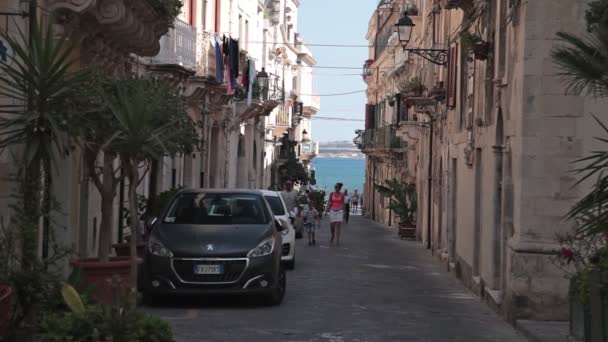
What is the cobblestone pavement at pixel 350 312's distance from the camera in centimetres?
1463

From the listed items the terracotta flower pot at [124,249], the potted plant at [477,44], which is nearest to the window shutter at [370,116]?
the potted plant at [477,44]

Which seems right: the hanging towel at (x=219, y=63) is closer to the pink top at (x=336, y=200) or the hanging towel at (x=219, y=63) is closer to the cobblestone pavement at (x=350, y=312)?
the pink top at (x=336, y=200)

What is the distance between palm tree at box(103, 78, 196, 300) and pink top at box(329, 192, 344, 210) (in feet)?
59.1

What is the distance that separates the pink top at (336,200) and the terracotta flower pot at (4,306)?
2255 centimetres

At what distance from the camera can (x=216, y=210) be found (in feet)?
60.7

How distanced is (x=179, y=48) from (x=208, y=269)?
13809 mm

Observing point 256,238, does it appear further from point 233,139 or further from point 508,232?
point 233,139

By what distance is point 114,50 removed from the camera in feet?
72.6

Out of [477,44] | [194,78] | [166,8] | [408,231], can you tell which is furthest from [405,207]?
[477,44]

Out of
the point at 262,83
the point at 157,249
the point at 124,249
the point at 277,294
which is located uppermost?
the point at 262,83

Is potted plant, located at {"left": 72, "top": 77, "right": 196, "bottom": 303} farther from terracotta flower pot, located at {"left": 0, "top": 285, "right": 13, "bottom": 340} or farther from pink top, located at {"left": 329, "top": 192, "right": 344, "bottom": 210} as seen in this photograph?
pink top, located at {"left": 329, "top": 192, "right": 344, "bottom": 210}

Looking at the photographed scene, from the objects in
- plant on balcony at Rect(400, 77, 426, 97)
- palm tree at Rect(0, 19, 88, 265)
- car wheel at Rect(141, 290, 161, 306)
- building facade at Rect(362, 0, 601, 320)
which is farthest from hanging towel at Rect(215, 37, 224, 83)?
palm tree at Rect(0, 19, 88, 265)

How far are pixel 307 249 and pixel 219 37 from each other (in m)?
8.70

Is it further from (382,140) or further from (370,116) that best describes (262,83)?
(370,116)
